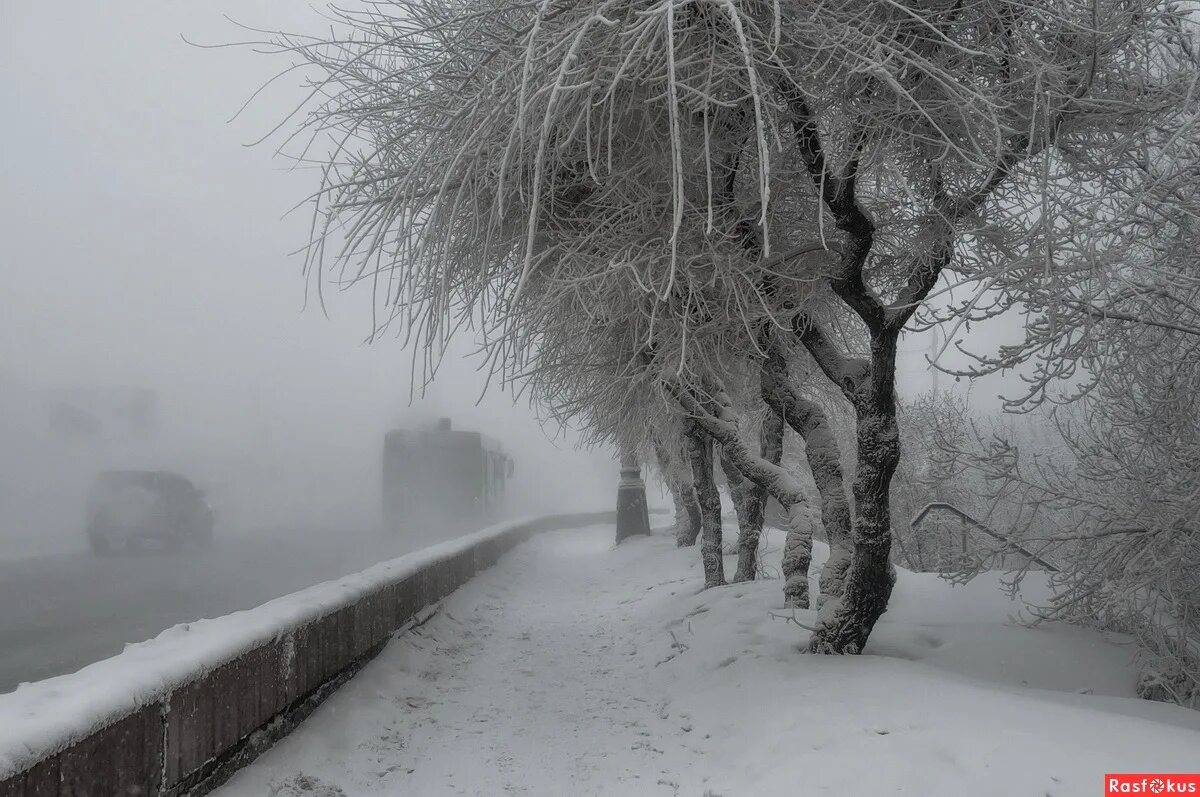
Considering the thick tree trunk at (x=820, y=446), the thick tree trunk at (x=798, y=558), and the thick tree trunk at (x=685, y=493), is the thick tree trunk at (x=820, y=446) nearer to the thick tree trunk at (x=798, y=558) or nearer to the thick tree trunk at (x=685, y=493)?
the thick tree trunk at (x=798, y=558)

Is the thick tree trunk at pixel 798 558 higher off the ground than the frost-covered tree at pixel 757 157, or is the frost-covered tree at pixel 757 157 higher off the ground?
the frost-covered tree at pixel 757 157

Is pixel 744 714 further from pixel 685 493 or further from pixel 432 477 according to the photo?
pixel 432 477

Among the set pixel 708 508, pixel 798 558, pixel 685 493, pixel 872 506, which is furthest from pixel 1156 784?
pixel 685 493

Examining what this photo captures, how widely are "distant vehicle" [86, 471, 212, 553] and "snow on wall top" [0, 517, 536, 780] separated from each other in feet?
59.4

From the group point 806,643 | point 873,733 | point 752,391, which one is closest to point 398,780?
point 873,733

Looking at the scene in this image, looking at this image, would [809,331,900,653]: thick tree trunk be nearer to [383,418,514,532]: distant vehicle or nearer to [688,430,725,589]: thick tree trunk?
[688,430,725,589]: thick tree trunk

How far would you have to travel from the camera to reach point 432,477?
26.7 meters

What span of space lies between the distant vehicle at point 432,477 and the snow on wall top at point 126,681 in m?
21.5

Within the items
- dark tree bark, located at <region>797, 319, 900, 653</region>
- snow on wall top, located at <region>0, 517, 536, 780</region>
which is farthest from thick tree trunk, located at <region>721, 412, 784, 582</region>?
snow on wall top, located at <region>0, 517, 536, 780</region>

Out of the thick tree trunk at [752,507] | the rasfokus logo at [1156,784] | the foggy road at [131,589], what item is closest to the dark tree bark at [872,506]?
the rasfokus logo at [1156,784]

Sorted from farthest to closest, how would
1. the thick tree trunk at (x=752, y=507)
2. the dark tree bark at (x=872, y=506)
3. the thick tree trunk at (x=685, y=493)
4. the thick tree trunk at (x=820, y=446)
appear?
1. the thick tree trunk at (x=685, y=493)
2. the thick tree trunk at (x=752, y=507)
3. the thick tree trunk at (x=820, y=446)
4. the dark tree bark at (x=872, y=506)

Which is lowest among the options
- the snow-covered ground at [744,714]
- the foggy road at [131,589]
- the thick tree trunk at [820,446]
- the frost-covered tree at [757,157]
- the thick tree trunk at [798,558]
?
the foggy road at [131,589]

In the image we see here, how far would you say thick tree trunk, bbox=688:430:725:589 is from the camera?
31.5 feet

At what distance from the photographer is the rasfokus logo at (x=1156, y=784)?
115 inches
